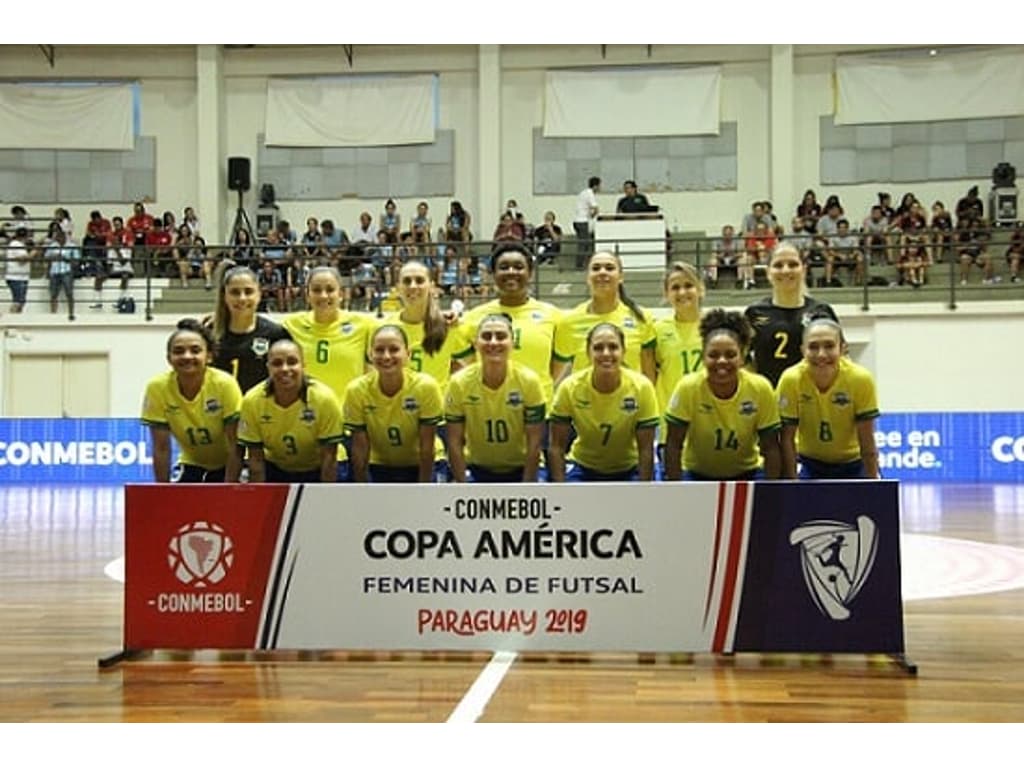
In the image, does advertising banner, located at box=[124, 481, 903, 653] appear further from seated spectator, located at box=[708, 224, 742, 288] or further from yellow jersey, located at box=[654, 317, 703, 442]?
seated spectator, located at box=[708, 224, 742, 288]

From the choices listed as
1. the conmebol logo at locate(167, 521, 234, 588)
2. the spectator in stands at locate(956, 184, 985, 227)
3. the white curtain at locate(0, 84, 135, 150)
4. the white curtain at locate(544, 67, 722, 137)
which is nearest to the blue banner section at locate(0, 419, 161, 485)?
the white curtain at locate(0, 84, 135, 150)

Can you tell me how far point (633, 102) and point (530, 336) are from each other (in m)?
16.5

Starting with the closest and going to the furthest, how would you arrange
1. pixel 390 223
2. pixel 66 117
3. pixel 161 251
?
pixel 161 251, pixel 390 223, pixel 66 117

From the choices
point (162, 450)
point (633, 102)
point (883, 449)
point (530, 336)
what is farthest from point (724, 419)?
point (633, 102)

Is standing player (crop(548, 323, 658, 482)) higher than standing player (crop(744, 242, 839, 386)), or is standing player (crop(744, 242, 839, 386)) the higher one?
standing player (crop(744, 242, 839, 386))

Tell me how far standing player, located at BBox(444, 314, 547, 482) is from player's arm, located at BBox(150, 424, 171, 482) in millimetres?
1431

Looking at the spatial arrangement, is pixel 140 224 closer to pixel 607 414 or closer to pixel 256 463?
pixel 256 463

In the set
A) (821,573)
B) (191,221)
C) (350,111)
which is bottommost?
(821,573)

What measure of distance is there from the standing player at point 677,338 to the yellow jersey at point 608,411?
0.99 m

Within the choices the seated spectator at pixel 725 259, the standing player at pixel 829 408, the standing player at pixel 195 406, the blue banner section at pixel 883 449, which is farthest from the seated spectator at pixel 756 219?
A: the standing player at pixel 195 406

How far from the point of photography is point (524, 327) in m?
7.07

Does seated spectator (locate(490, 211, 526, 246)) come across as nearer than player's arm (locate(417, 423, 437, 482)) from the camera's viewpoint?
No

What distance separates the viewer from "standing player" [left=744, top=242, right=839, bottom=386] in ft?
21.8

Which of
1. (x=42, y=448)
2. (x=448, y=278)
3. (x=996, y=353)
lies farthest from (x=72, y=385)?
(x=996, y=353)
